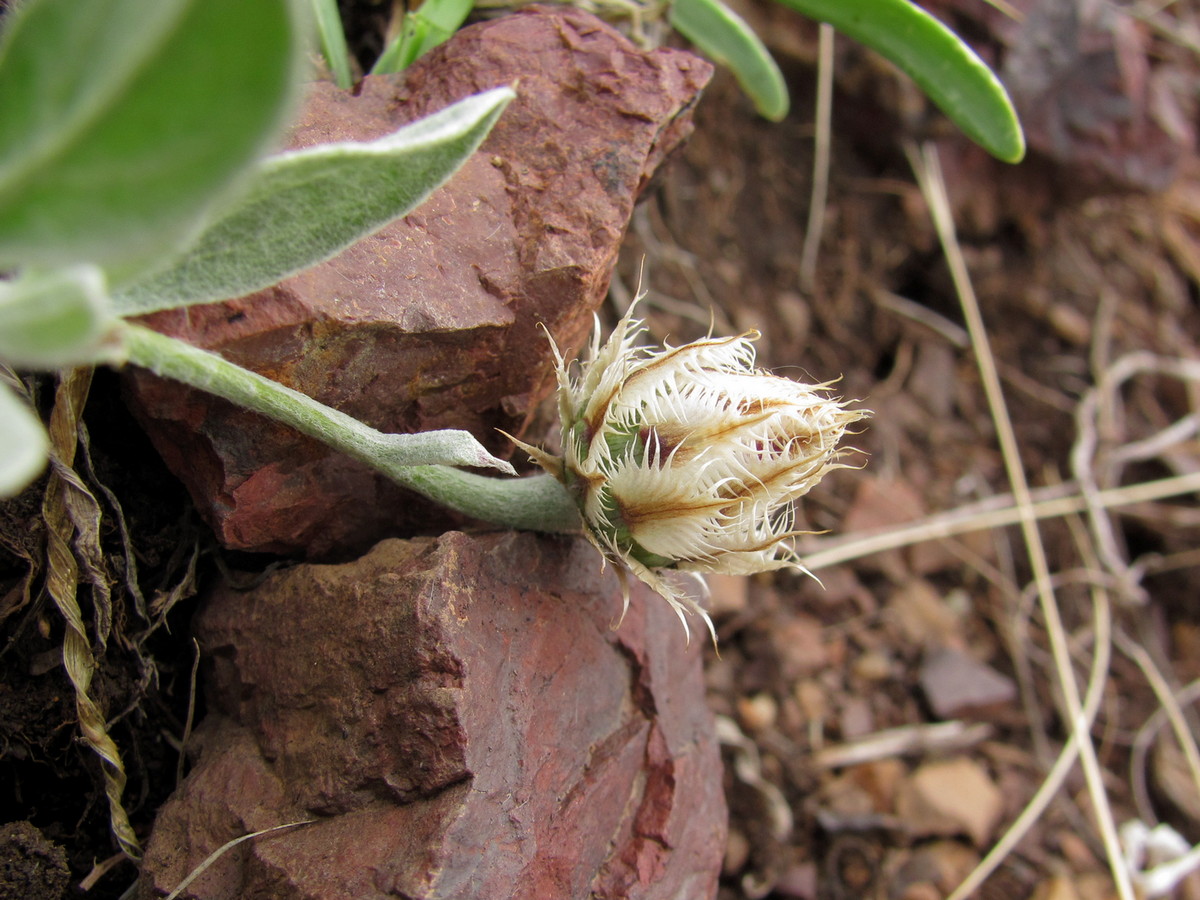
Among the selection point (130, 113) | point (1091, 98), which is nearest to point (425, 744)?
point (130, 113)

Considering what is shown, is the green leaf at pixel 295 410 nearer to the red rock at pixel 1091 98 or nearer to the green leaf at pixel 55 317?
the green leaf at pixel 55 317

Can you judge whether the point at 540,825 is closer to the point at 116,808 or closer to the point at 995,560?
the point at 116,808

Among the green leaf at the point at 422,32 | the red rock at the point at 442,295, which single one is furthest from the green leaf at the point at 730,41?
the green leaf at the point at 422,32

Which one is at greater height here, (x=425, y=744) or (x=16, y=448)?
(x=16, y=448)

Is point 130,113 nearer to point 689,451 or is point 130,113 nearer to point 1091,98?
point 689,451

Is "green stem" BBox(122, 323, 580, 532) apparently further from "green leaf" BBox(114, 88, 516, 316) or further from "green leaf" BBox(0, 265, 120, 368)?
"green leaf" BBox(0, 265, 120, 368)

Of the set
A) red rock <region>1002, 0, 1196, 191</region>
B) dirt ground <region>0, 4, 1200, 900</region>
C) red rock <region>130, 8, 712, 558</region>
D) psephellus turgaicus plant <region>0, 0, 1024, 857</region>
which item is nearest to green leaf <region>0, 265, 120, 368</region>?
psephellus turgaicus plant <region>0, 0, 1024, 857</region>

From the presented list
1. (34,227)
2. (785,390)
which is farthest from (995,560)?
(34,227)
